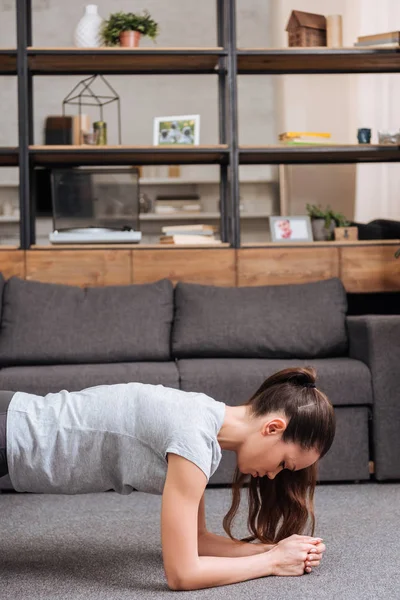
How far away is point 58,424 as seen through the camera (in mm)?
1779

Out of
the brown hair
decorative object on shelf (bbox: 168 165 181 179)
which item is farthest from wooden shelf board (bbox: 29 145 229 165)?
decorative object on shelf (bbox: 168 165 181 179)

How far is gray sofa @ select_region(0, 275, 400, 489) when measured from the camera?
3.09 meters

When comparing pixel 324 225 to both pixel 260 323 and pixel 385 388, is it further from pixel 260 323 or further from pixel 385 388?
pixel 385 388

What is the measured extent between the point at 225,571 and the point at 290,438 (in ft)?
1.08

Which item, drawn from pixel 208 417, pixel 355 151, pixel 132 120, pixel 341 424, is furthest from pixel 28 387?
pixel 132 120

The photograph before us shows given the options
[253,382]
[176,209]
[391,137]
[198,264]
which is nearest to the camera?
[253,382]

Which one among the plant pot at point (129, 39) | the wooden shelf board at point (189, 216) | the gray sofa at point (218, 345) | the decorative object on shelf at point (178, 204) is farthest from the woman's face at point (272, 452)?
the decorative object on shelf at point (178, 204)

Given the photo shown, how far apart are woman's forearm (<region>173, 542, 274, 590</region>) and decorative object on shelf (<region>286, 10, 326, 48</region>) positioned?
305 centimetres

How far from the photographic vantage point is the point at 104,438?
1778mm

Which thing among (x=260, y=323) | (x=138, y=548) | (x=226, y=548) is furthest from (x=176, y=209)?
(x=226, y=548)

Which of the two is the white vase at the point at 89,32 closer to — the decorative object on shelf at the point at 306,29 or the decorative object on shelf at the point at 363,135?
the decorative object on shelf at the point at 306,29

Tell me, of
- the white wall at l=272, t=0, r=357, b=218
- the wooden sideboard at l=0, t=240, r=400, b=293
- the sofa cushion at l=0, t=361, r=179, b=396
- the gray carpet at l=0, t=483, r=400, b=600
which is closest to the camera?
the gray carpet at l=0, t=483, r=400, b=600

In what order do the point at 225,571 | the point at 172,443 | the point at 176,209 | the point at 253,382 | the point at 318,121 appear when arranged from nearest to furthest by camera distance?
the point at 172,443
the point at 225,571
the point at 253,382
the point at 318,121
the point at 176,209

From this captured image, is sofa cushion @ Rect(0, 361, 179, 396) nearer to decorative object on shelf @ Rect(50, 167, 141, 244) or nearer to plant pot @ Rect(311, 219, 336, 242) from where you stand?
decorative object on shelf @ Rect(50, 167, 141, 244)
